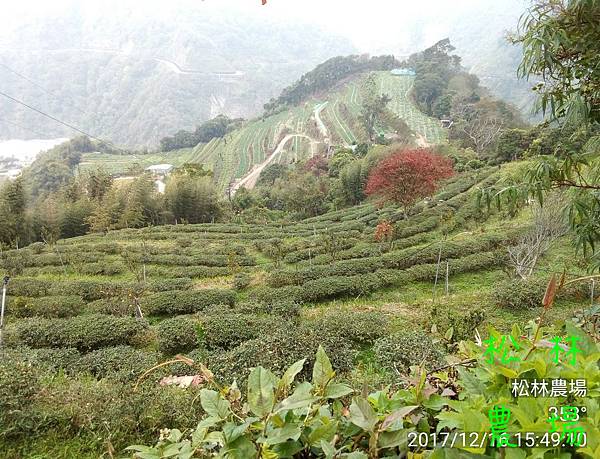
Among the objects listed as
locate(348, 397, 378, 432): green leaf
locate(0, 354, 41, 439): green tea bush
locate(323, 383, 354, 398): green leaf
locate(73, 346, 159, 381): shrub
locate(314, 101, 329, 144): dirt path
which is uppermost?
locate(314, 101, 329, 144): dirt path

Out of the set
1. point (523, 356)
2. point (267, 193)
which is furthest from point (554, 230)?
point (267, 193)

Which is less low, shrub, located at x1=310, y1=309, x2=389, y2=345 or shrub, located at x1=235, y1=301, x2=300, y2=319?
shrub, located at x1=310, y1=309, x2=389, y2=345

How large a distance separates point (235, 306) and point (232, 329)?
2836mm

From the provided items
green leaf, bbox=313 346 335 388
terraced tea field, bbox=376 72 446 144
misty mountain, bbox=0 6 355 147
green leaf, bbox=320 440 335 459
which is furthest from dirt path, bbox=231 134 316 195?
misty mountain, bbox=0 6 355 147

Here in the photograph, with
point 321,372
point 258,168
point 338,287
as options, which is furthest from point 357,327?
point 258,168

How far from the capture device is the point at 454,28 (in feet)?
527

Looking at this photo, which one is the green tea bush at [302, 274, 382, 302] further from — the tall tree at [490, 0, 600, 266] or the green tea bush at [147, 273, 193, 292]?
the tall tree at [490, 0, 600, 266]

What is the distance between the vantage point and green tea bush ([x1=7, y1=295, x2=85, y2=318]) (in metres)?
11.0

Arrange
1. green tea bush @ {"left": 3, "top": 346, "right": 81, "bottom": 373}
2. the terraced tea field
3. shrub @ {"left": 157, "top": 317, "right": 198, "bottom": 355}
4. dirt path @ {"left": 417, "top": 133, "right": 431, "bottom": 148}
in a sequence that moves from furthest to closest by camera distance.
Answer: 1. the terraced tea field
2. dirt path @ {"left": 417, "top": 133, "right": 431, "bottom": 148}
3. shrub @ {"left": 157, "top": 317, "right": 198, "bottom": 355}
4. green tea bush @ {"left": 3, "top": 346, "right": 81, "bottom": 373}

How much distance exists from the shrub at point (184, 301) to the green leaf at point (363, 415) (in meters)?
10.6

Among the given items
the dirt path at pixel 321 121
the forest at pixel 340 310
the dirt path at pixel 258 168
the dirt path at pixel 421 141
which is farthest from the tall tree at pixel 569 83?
the dirt path at pixel 321 121

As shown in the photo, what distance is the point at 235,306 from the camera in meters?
11.0

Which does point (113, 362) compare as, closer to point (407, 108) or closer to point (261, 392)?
point (261, 392)

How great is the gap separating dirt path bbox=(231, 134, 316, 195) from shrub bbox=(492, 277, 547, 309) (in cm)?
4214
